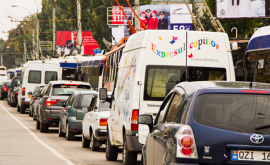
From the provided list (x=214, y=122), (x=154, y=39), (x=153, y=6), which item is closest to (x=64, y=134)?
(x=154, y=39)

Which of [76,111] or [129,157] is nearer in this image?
[129,157]

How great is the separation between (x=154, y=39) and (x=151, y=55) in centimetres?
31

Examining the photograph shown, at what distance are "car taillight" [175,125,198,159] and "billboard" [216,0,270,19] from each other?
881 inches

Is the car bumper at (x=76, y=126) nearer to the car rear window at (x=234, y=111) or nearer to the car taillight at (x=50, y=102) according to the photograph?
the car taillight at (x=50, y=102)

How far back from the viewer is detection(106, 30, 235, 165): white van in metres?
9.49

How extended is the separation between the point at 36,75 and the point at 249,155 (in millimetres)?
27006

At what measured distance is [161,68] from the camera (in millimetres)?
9719

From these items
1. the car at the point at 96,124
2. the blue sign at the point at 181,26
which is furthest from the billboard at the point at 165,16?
the car at the point at 96,124

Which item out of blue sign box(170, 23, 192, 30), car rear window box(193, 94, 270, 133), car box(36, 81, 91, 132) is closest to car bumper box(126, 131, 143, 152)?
car rear window box(193, 94, 270, 133)

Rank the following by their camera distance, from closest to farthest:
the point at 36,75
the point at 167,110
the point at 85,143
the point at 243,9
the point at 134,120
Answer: the point at 167,110 < the point at 134,120 < the point at 85,143 < the point at 243,9 < the point at 36,75

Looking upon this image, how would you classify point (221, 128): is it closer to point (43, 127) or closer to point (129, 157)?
point (129, 157)

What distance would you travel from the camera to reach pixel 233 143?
5.09m

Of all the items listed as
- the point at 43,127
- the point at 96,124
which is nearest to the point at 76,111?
the point at 96,124

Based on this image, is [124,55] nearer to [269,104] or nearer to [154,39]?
[154,39]
